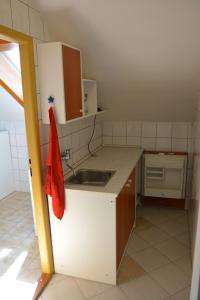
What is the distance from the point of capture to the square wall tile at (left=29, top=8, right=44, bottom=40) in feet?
5.43

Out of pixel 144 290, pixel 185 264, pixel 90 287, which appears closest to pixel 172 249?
pixel 185 264

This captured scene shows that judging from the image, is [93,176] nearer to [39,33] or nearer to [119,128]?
[119,128]

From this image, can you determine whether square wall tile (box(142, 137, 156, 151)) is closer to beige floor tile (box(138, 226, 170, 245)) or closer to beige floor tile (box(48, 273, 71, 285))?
beige floor tile (box(138, 226, 170, 245))

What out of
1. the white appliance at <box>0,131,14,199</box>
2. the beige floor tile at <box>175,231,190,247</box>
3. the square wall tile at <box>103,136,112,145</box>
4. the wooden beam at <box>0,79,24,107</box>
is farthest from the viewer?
the white appliance at <box>0,131,14,199</box>

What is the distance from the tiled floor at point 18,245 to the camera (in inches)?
81.7

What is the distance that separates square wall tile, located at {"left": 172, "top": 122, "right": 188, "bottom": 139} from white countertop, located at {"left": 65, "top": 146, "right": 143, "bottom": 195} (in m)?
0.47

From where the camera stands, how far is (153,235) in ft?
8.52

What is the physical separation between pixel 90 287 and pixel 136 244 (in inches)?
27.4

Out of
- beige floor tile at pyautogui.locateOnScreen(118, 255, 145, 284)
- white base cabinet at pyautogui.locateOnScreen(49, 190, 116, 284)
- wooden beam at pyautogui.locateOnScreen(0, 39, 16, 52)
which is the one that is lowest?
beige floor tile at pyautogui.locateOnScreen(118, 255, 145, 284)

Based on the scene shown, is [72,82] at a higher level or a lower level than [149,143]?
higher

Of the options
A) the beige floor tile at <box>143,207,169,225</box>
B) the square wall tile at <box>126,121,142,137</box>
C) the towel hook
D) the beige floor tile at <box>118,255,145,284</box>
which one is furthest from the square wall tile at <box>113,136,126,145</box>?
the towel hook

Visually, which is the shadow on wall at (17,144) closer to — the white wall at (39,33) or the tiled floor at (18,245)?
the tiled floor at (18,245)

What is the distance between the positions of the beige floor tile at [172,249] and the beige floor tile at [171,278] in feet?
0.43

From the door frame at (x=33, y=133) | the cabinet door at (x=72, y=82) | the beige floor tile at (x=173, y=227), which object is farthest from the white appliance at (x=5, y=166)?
the beige floor tile at (x=173, y=227)
